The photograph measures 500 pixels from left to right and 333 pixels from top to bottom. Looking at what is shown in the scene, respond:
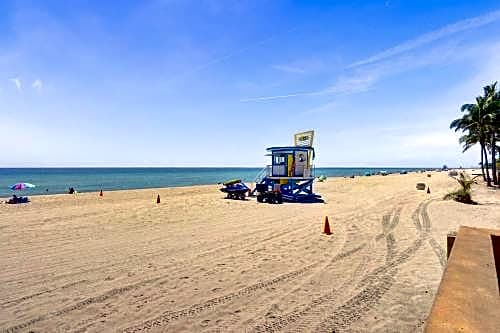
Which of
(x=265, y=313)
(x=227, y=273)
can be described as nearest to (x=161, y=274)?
(x=227, y=273)

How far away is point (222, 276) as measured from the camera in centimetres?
693

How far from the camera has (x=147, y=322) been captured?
4883 mm

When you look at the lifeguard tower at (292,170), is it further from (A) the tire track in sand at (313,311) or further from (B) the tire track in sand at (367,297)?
(A) the tire track in sand at (313,311)

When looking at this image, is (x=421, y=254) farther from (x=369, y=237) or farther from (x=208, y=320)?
(x=208, y=320)

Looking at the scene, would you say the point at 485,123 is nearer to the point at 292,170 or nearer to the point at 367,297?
the point at 292,170

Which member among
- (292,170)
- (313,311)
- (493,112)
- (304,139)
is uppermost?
(493,112)

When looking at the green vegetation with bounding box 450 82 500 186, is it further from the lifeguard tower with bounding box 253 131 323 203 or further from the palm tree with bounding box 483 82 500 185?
the lifeguard tower with bounding box 253 131 323 203

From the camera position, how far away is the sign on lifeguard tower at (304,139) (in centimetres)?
2561

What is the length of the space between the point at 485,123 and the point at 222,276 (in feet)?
126

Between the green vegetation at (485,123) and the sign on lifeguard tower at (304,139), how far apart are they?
71.1 feet

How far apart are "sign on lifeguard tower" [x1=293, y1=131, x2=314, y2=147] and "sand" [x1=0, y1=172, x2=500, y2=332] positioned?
1304 cm

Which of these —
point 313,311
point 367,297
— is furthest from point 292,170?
point 313,311

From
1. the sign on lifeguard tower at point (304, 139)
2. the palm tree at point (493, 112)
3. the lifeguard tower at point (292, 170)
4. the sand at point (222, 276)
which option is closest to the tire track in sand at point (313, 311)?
the sand at point (222, 276)

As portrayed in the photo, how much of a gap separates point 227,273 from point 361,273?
298 cm
